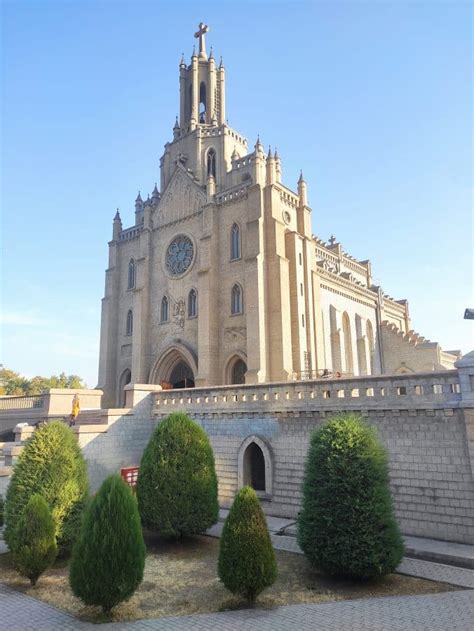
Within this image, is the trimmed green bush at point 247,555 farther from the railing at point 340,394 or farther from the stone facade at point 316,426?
the railing at point 340,394

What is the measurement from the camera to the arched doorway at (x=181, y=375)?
30.4 metres

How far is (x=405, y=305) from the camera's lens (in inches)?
1768

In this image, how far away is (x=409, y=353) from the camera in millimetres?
35969

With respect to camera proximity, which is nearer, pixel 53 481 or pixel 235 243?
pixel 53 481

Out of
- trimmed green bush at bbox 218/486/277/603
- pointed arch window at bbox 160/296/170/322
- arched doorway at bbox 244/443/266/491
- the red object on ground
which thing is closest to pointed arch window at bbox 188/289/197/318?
pointed arch window at bbox 160/296/170/322

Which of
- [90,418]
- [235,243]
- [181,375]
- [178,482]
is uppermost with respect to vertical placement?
[235,243]

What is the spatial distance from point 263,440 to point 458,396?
21.1 feet

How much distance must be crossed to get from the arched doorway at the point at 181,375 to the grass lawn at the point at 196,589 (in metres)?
19.2

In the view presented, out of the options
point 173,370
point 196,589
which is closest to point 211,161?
point 173,370

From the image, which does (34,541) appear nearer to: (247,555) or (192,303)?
(247,555)

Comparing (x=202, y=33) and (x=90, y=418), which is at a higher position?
(x=202, y=33)

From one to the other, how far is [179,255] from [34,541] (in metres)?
23.1

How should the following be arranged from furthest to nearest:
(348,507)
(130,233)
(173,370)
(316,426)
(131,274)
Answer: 1. (130,233)
2. (131,274)
3. (173,370)
4. (316,426)
5. (348,507)

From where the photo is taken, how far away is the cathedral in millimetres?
25781
